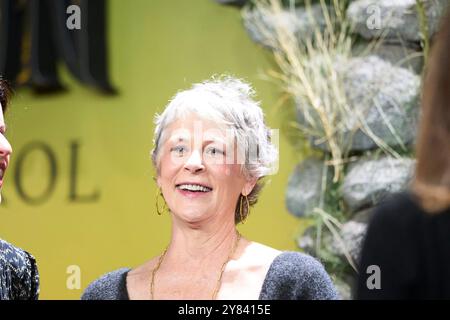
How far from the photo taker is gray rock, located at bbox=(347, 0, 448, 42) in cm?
263

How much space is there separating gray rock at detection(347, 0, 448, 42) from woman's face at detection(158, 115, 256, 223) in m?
0.98

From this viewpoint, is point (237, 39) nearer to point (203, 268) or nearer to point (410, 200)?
point (203, 268)

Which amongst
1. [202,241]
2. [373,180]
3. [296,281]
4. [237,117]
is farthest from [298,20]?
[296,281]

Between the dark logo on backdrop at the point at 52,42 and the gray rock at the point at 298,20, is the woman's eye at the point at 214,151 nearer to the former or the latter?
the dark logo on backdrop at the point at 52,42

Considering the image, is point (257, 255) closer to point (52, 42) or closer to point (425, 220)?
point (425, 220)

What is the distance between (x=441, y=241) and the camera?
1146mm

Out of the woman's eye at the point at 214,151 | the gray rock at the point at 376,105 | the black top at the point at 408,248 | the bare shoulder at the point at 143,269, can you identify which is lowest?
the bare shoulder at the point at 143,269

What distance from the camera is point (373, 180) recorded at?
2725 millimetres

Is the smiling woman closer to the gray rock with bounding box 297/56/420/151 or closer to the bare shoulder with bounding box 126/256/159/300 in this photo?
the bare shoulder with bounding box 126/256/159/300

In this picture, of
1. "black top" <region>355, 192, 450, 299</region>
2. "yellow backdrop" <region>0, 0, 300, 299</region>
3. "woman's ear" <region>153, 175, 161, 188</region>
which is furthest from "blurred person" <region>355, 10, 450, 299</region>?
"yellow backdrop" <region>0, 0, 300, 299</region>

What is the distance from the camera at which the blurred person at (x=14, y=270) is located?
1.81 meters

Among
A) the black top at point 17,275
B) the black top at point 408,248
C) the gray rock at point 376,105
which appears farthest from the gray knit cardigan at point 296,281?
the gray rock at point 376,105

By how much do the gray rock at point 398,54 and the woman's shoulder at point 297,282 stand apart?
1.14m

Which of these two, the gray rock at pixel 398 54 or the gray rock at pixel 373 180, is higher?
the gray rock at pixel 398 54
